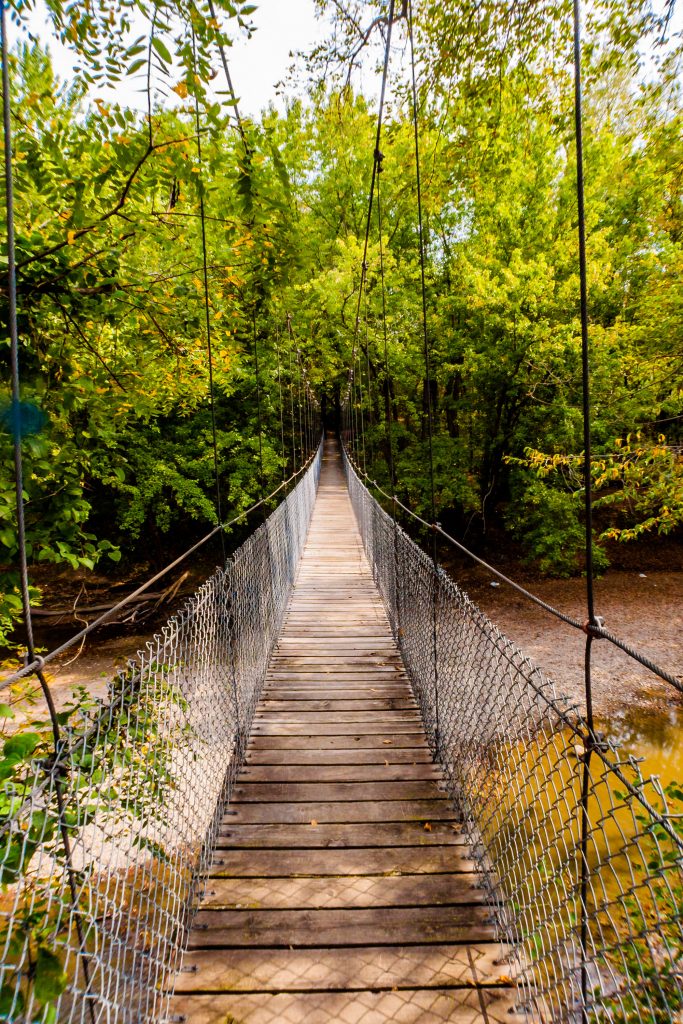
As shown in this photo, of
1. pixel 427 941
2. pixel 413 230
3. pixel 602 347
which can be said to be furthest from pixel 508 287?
pixel 427 941

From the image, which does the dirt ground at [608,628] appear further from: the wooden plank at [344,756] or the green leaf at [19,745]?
the green leaf at [19,745]

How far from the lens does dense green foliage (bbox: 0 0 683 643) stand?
2.18 meters

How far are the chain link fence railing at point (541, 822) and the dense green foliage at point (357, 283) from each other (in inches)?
64.2

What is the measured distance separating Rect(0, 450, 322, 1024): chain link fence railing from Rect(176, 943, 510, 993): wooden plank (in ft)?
0.38

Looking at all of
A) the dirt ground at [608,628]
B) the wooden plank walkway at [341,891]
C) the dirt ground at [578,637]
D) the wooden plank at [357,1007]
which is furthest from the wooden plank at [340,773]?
the dirt ground at [608,628]

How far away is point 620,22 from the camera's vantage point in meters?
2.63

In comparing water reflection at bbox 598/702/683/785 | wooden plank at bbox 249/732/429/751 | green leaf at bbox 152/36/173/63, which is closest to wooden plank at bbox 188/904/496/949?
wooden plank at bbox 249/732/429/751

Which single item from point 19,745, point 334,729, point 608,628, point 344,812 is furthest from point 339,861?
point 608,628

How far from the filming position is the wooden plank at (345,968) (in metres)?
1.42

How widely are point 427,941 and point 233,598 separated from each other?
4.65ft

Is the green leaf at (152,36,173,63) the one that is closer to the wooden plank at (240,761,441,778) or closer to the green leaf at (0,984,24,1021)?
the green leaf at (0,984,24,1021)

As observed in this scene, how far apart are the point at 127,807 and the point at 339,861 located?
0.78m

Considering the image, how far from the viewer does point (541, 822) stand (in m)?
1.52

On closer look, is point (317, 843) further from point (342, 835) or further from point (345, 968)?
point (345, 968)
